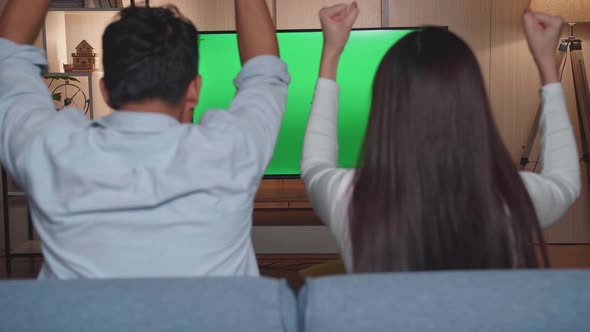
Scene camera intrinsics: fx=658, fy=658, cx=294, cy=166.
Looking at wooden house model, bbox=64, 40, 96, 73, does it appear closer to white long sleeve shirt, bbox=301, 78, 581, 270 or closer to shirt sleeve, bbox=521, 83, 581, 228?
white long sleeve shirt, bbox=301, 78, 581, 270

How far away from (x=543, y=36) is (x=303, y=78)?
2.42m

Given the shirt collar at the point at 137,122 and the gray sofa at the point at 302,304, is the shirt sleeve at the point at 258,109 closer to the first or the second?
the shirt collar at the point at 137,122

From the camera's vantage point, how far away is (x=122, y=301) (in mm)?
706

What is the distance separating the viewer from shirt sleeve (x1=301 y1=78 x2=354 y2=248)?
1042 mm

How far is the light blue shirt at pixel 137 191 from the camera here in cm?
89

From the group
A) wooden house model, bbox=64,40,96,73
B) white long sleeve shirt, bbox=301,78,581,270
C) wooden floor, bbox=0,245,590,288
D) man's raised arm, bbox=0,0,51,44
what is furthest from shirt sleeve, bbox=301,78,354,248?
wooden house model, bbox=64,40,96,73

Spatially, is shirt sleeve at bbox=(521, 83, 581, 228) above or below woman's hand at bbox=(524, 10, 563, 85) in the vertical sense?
below

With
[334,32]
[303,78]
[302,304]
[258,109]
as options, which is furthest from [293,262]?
[302,304]

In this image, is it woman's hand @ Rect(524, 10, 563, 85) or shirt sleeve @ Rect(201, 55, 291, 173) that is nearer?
shirt sleeve @ Rect(201, 55, 291, 173)

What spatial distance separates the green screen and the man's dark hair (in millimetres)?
2451

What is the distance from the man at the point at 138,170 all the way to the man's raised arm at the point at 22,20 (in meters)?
0.18

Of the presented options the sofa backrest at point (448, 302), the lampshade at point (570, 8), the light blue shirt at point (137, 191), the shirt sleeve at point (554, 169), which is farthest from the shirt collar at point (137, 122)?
the lampshade at point (570, 8)

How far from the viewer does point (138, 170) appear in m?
0.90

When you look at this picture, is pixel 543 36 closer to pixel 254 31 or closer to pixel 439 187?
pixel 439 187
